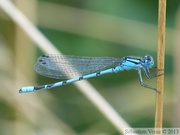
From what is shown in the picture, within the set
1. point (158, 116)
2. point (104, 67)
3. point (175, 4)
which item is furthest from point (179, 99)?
point (158, 116)

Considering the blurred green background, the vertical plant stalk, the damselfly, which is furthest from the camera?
the blurred green background

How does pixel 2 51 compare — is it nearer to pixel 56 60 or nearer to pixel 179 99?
pixel 56 60

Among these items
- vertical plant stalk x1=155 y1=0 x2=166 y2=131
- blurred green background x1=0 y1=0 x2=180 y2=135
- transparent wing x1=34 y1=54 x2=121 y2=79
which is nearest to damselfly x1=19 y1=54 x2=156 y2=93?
transparent wing x1=34 y1=54 x2=121 y2=79

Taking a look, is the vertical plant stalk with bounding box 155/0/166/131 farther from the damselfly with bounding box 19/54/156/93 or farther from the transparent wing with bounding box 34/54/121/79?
the transparent wing with bounding box 34/54/121/79

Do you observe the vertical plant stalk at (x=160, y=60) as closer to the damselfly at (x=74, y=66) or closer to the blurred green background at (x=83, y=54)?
the damselfly at (x=74, y=66)

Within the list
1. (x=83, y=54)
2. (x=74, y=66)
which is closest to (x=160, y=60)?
(x=74, y=66)

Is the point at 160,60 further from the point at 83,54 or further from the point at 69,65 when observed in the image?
the point at 83,54
